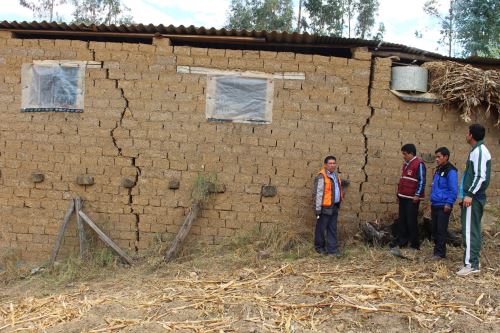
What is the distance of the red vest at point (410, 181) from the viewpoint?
250 inches

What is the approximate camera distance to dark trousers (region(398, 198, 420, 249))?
21.0 ft

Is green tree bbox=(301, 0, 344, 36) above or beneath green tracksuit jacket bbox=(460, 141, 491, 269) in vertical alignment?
above

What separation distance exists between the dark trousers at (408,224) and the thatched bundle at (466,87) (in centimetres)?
162

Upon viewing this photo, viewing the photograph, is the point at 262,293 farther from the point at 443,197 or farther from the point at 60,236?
the point at 60,236

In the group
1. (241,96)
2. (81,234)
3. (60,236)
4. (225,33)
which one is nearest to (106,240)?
(81,234)

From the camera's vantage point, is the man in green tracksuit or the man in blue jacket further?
the man in blue jacket

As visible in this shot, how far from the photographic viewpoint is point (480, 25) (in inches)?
559

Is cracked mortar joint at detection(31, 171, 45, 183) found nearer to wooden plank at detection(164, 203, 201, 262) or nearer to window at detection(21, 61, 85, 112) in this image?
window at detection(21, 61, 85, 112)

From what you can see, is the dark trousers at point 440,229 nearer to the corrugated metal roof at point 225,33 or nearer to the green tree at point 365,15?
the corrugated metal roof at point 225,33

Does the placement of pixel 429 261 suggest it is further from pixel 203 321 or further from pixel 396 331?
pixel 203 321

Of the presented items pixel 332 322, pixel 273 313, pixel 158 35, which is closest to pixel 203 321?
pixel 273 313

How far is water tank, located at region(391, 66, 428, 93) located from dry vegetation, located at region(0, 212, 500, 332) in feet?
7.89

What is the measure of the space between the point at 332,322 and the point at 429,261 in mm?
2143

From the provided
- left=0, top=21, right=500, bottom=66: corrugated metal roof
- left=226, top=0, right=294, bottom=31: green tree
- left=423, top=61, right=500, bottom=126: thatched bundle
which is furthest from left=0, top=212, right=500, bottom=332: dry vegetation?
left=226, top=0, right=294, bottom=31: green tree
